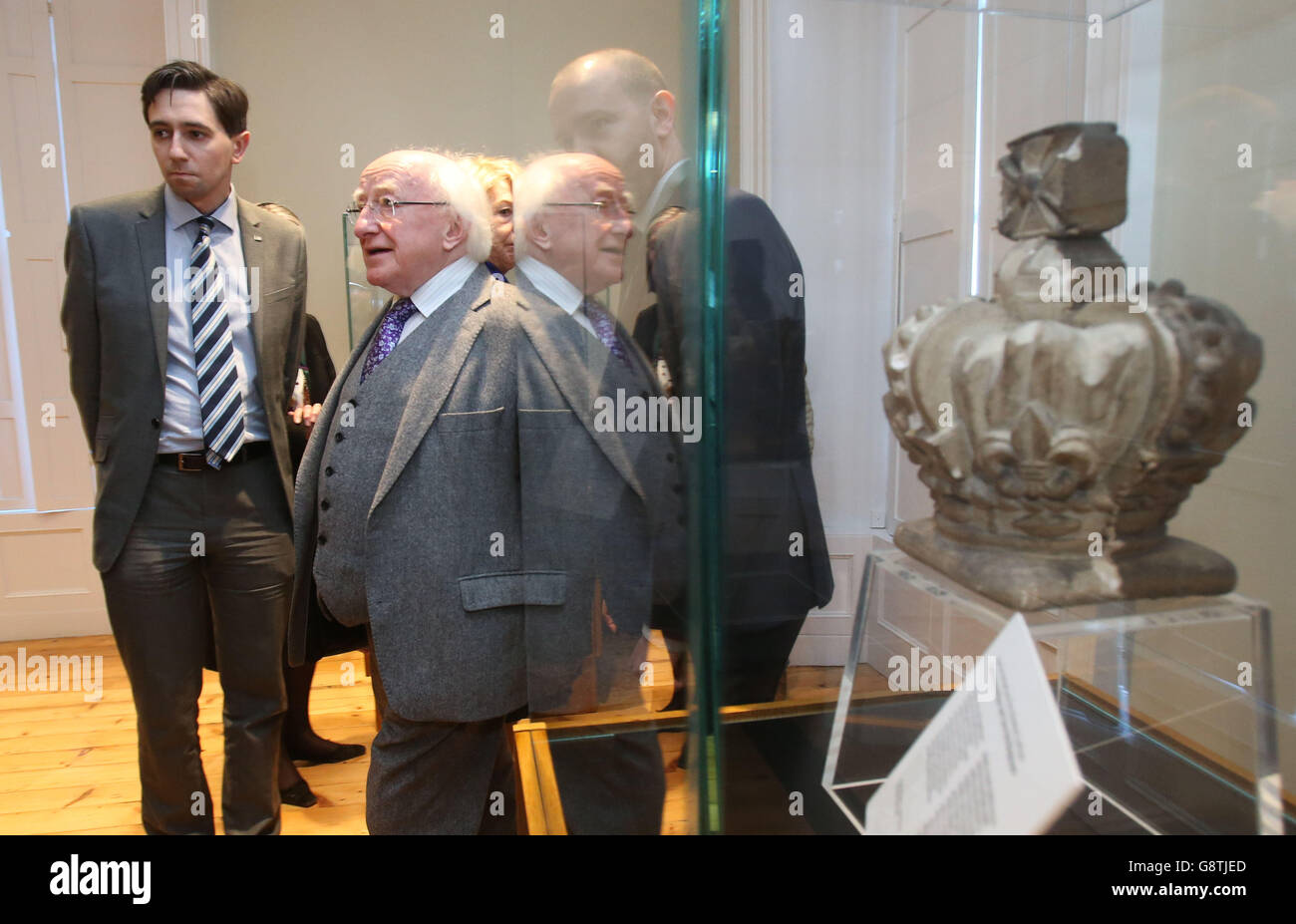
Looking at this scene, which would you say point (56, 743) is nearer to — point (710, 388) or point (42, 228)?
point (42, 228)

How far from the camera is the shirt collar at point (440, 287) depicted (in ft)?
4.54

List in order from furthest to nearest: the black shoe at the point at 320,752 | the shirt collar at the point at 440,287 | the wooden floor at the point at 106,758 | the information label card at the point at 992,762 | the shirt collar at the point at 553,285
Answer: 1. the black shoe at the point at 320,752
2. the wooden floor at the point at 106,758
3. the shirt collar at the point at 440,287
4. the shirt collar at the point at 553,285
5. the information label card at the point at 992,762

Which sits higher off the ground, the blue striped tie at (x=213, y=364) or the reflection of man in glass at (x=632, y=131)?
the reflection of man in glass at (x=632, y=131)

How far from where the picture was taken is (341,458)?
54.0 inches

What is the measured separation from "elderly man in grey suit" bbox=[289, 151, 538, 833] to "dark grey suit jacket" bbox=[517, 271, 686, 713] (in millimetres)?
47

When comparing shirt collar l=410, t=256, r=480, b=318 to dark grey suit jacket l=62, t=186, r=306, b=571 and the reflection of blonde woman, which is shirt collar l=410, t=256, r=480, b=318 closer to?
the reflection of blonde woman

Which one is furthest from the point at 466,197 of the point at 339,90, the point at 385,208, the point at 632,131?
the point at 339,90

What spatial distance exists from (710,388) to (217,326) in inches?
53.6

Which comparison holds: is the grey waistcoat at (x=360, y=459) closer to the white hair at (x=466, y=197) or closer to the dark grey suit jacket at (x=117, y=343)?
the white hair at (x=466, y=197)

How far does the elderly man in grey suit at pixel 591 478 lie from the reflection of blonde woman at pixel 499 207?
1.52 ft

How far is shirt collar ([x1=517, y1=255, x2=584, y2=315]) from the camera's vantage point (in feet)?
3.67

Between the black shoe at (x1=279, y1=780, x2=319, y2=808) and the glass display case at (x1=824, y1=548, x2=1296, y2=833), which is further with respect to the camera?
the black shoe at (x1=279, y1=780, x2=319, y2=808)

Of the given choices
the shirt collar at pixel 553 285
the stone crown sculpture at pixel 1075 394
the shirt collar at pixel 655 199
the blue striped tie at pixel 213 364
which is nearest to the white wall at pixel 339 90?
the blue striped tie at pixel 213 364

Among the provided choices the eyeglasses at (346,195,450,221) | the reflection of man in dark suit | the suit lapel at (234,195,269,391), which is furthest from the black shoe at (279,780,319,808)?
the eyeglasses at (346,195,450,221)
